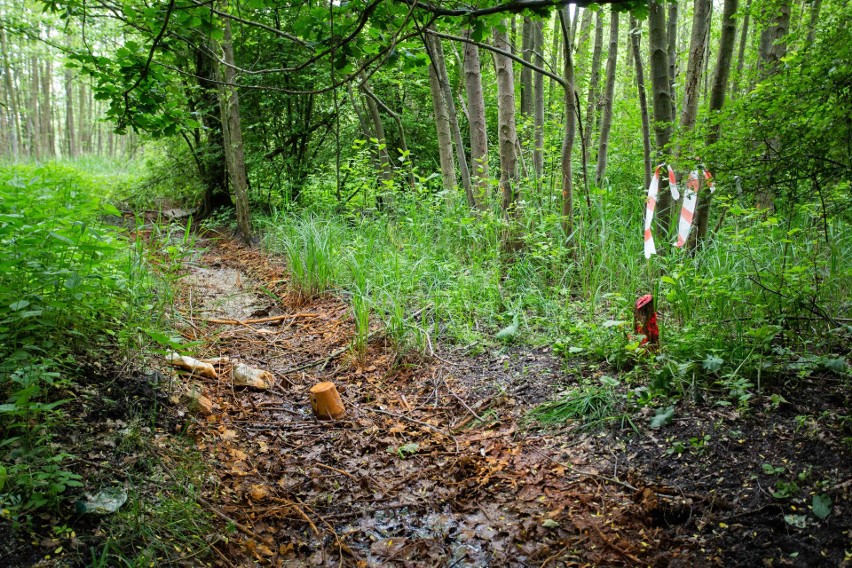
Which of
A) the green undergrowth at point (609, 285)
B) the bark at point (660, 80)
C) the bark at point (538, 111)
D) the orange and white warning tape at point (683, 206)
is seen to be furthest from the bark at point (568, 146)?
the bark at point (538, 111)

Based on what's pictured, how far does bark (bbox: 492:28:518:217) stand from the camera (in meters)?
5.21

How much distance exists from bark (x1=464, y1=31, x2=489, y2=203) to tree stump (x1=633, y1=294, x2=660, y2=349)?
2.54 m

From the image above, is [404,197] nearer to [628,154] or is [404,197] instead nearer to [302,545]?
[628,154]

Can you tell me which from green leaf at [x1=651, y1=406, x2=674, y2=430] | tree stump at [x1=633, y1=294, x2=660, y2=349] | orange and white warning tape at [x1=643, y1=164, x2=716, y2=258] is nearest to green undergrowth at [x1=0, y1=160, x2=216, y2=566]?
green leaf at [x1=651, y1=406, x2=674, y2=430]

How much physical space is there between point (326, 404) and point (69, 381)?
1435 mm

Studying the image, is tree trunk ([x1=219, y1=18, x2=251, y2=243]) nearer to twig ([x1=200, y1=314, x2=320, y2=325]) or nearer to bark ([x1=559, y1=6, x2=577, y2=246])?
twig ([x1=200, y1=314, x2=320, y2=325])

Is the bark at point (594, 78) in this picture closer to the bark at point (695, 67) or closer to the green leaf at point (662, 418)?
the bark at point (695, 67)

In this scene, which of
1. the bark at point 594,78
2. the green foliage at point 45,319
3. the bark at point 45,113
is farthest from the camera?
the bark at point 45,113

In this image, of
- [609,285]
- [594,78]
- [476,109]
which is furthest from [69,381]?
[594,78]

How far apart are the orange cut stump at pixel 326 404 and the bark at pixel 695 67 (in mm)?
3327

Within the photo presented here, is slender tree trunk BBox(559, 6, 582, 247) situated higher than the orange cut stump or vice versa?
slender tree trunk BBox(559, 6, 582, 247)

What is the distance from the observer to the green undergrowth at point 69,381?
1.96m

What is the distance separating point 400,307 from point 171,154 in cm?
864

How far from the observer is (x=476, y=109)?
568 cm
